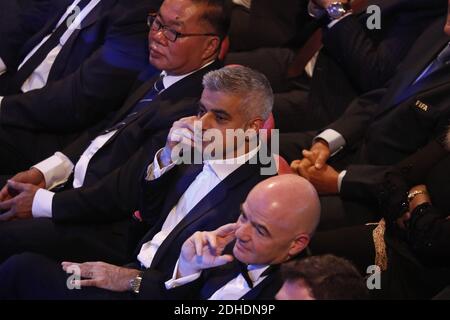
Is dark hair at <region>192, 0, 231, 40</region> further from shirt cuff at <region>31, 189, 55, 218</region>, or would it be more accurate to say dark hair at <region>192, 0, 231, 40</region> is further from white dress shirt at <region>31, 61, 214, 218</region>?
shirt cuff at <region>31, 189, 55, 218</region>

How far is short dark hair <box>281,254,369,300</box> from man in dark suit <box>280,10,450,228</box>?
0.67 m

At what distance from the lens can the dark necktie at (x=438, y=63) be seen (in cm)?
244

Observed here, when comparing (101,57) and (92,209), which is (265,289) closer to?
(92,209)

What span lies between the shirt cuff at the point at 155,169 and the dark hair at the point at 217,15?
51cm

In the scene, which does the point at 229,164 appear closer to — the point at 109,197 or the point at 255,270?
the point at 255,270

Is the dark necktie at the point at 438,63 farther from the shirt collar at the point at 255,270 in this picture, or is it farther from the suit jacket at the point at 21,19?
the suit jacket at the point at 21,19

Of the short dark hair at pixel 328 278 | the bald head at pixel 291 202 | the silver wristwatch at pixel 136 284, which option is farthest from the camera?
the silver wristwatch at pixel 136 284

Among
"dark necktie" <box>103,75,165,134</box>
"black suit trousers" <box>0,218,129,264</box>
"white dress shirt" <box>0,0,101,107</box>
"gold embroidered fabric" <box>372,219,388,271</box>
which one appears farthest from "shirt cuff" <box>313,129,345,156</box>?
"white dress shirt" <box>0,0,101,107</box>

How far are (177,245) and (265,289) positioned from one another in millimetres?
355

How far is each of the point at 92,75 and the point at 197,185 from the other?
0.78 m

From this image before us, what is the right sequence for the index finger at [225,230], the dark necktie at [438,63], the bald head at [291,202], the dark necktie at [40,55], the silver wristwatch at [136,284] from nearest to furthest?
the bald head at [291,202]
the index finger at [225,230]
the silver wristwatch at [136,284]
the dark necktie at [438,63]
the dark necktie at [40,55]

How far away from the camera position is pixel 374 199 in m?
2.44

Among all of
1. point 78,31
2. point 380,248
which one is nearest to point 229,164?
point 380,248

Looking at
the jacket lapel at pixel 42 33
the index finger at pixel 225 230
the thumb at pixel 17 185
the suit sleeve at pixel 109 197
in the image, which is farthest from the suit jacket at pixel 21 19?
the index finger at pixel 225 230
